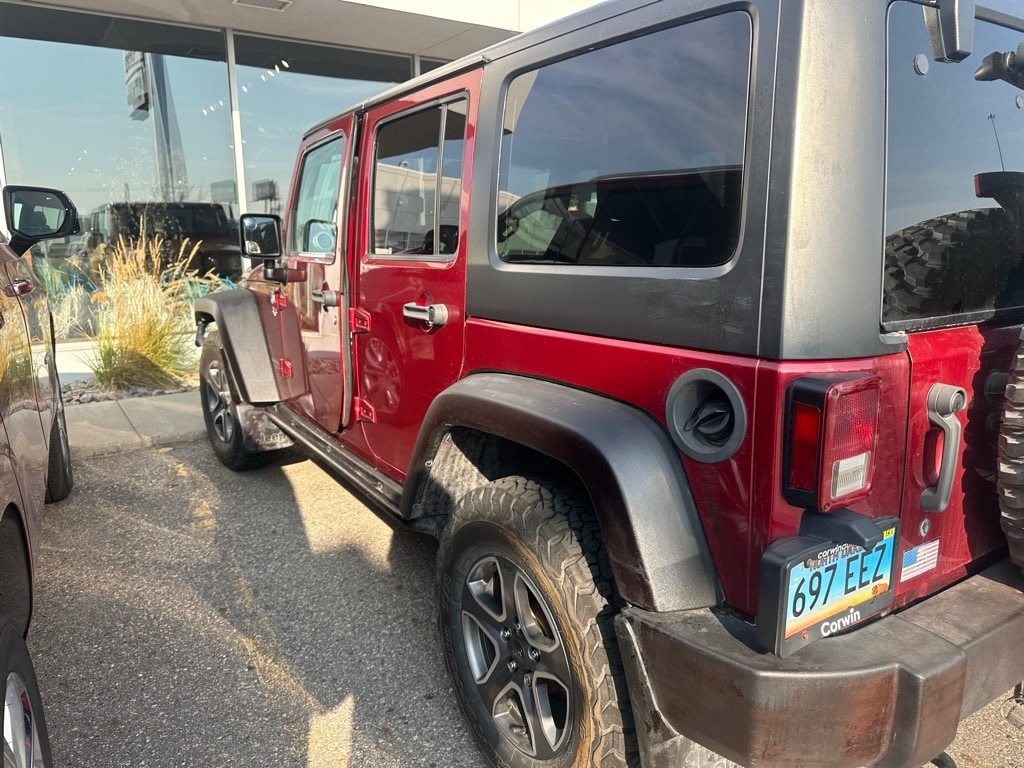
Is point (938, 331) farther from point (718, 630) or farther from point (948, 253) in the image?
point (718, 630)

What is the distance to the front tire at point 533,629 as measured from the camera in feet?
5.61

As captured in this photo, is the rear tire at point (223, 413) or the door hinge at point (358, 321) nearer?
the door hinge at point (358, 321)

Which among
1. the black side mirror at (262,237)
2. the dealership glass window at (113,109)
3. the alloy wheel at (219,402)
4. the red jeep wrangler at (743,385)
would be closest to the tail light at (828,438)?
the red jeep wrangler at (743,385)

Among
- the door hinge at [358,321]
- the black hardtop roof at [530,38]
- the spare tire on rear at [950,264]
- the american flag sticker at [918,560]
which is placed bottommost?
the american flag sticker at [918,560]

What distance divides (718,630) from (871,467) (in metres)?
0.46

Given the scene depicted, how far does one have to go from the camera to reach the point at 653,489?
5.16 feet

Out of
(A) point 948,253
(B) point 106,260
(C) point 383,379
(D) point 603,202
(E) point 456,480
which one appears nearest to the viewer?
(A) point 948,253

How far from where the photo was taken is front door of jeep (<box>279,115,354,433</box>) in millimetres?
3146

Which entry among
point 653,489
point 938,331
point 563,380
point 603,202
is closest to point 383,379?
point 563,380

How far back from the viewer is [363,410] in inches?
121

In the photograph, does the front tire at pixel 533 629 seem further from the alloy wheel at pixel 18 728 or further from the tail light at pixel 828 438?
the alloy wheel at pixel 18 728

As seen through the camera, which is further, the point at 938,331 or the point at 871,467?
the point at 938,331

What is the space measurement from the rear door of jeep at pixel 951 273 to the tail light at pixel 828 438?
0.59 ft

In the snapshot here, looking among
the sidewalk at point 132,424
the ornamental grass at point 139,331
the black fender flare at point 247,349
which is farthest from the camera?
the ornamental grass at point 139,331
